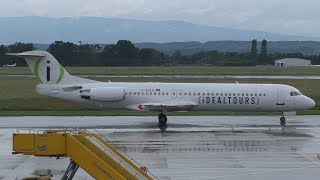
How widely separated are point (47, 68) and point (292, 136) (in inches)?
617

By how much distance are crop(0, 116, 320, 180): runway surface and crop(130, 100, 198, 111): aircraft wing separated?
3.24 feet

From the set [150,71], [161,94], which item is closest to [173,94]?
[161,94]

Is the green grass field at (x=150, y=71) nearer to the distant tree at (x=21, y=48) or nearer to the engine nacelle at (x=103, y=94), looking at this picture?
the distant tree at (x=21, y=48)

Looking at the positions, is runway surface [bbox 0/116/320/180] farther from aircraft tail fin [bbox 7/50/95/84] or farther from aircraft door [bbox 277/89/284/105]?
aircraft tail fin [bbox 7/50/95/84]

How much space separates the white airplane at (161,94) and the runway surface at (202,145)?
113 centimetres

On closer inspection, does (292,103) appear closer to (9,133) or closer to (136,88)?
(136,88)

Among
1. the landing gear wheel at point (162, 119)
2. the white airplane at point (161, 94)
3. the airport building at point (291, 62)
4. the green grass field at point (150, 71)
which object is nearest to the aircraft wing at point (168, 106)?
the white airplane at point (161, 94)

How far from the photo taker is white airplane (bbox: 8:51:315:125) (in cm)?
3816

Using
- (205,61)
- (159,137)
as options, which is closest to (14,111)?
(159,137)

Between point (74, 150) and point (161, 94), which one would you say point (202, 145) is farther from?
point (74, 150)

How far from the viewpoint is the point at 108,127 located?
1398 inches

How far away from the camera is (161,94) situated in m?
38.4

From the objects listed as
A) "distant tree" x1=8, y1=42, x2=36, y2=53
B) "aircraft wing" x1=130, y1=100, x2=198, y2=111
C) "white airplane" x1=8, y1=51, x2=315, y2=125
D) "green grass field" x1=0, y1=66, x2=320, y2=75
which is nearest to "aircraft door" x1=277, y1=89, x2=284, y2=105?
"white airplane" x1=8, y1=51, x2=315, y2=125

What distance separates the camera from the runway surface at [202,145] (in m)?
22.0
